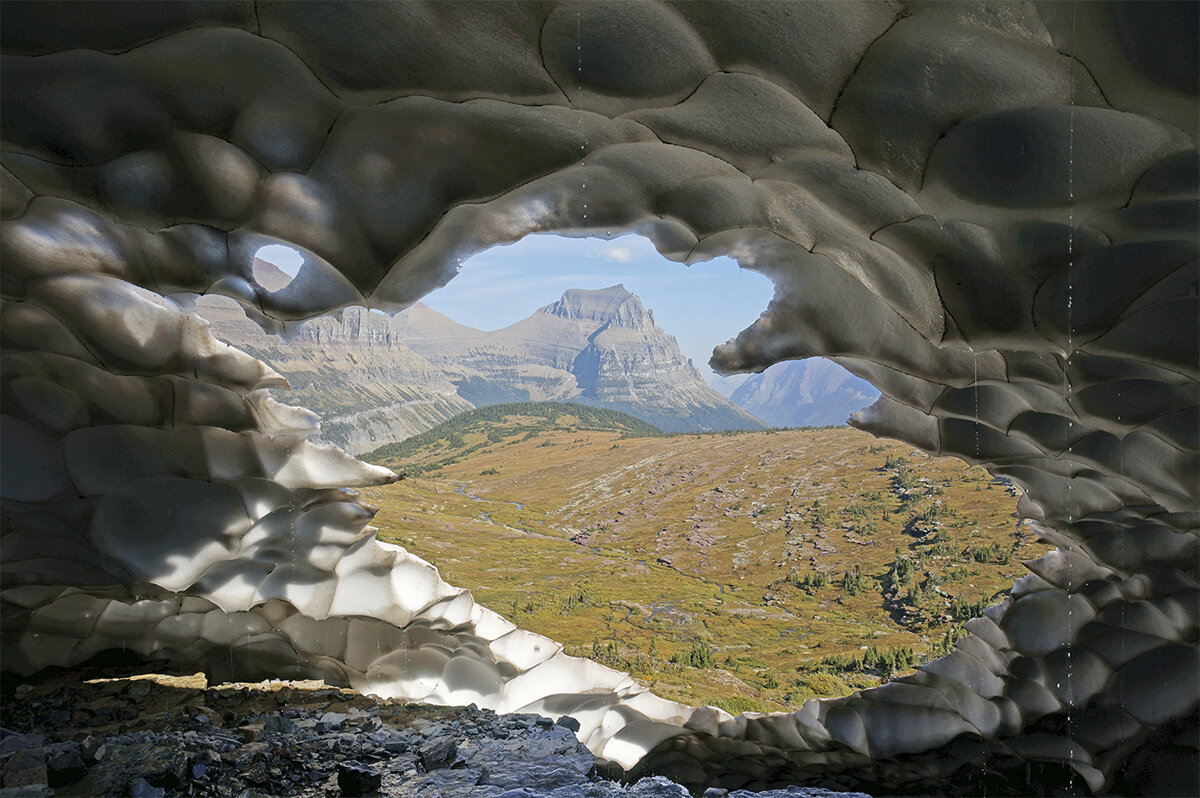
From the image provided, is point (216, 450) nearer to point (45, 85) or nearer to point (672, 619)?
point (45, 85)

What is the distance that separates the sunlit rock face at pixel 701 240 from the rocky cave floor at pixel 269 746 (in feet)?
1.95

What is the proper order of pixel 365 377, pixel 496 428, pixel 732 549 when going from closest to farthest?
pixel 732 549 < pixel 496 428 < pixel 365 377

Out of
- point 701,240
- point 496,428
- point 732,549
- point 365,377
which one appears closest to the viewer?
point 701,240

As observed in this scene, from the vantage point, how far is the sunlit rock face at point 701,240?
145 cm

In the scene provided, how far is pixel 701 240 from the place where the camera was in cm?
202

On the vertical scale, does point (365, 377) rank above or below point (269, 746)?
below

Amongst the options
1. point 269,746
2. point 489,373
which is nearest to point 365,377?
point 489,373

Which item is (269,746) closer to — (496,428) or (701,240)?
(701,240)

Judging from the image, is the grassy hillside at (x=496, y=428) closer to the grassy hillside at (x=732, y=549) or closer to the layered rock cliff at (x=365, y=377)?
the grassy hillside at (x=732, y=549)

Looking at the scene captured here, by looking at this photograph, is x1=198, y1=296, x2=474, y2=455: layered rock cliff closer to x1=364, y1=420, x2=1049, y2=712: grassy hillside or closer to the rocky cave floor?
x1=364, y1=420, x2=1049, y2=712: grassy hillside

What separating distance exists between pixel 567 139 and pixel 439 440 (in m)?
26.6

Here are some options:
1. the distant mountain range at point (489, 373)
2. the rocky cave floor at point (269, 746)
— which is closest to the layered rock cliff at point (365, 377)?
the distant mountain range at point (489, 373)

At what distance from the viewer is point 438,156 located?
1.75 meters

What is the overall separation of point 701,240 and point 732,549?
18169 mm
